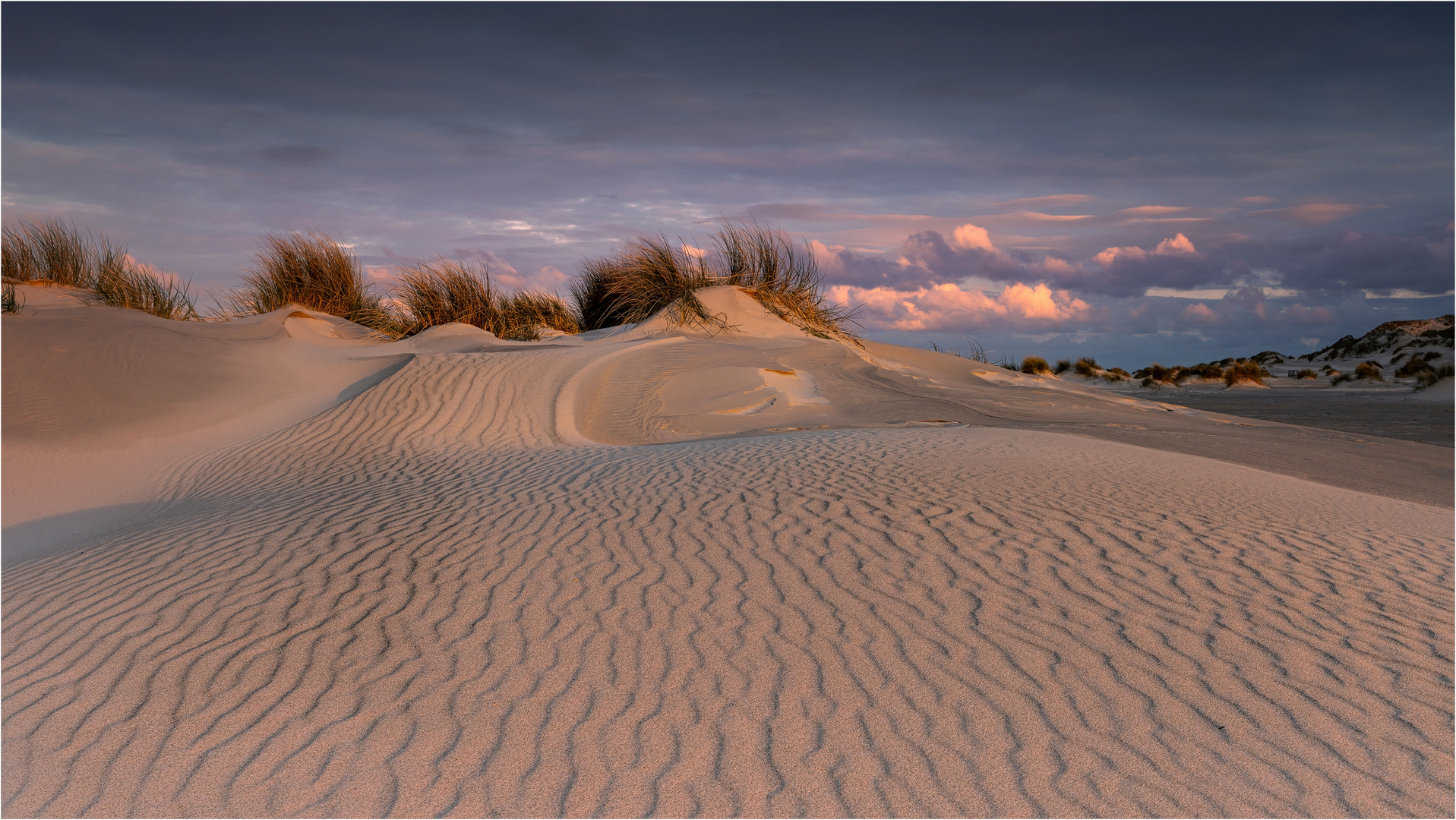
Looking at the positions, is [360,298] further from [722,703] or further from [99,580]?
[722,703]

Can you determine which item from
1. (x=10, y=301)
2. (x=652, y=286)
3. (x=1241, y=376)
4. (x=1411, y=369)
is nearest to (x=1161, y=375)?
(x=1241, y=376)

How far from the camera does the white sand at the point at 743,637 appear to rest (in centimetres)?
286

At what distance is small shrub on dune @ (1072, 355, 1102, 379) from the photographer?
26.5m

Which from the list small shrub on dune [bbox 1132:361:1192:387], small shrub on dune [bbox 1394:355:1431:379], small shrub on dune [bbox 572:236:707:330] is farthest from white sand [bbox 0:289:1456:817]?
small shrub on dune [bbox 1394:355:1431:379]

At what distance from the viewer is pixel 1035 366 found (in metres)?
23.6

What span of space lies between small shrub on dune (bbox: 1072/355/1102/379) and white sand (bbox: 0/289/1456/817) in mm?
18359

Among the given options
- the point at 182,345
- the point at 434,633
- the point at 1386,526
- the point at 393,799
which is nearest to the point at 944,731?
the point at 393,799

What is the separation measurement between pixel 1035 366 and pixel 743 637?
21871 mm

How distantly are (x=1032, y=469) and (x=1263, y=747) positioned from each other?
4.26m

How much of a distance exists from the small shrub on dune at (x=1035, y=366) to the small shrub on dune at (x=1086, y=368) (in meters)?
2.87

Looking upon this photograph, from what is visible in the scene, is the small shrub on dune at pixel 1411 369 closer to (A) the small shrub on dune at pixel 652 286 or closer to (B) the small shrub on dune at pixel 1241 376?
(B) the small shrub on dune at pixel 1241 376

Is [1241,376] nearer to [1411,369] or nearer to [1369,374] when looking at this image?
[1369,374]

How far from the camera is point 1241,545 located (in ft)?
16.8

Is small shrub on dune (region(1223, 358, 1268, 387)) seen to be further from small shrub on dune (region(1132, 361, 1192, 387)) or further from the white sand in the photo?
the white sand
